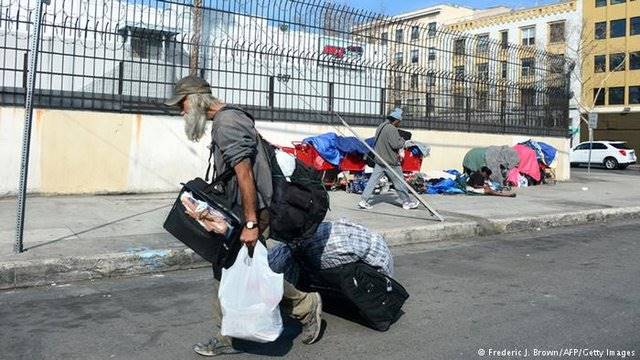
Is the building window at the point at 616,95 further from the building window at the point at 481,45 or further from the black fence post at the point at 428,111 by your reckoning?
the black fence post at the point at 428,111

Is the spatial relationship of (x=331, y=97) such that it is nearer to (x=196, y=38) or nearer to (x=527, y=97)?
(x=196, y=38)

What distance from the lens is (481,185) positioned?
13992 mm

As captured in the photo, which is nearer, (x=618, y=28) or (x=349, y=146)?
(x=349, y=146)

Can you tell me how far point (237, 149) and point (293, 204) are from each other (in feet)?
1.57

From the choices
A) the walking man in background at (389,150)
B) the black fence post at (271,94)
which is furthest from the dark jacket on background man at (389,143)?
the black fence post at (271,94)

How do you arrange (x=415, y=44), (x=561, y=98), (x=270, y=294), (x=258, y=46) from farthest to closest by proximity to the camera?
(x=561, y=98) < (x=415, y=44) < (x=258, y=46) < (x=270, y=294)

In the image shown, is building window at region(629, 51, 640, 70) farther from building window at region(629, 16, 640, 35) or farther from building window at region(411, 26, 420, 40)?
building window at region(411, 26, 420, 40)

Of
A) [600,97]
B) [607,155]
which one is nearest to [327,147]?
[607,155]

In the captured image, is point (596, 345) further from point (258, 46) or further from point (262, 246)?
point (258, 46)

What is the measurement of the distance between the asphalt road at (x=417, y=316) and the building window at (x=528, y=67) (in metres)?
11.5

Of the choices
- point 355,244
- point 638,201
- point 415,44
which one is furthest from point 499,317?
point 415,44

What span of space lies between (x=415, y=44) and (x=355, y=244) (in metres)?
11.5

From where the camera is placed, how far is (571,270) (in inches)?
259

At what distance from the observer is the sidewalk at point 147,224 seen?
597 cm
